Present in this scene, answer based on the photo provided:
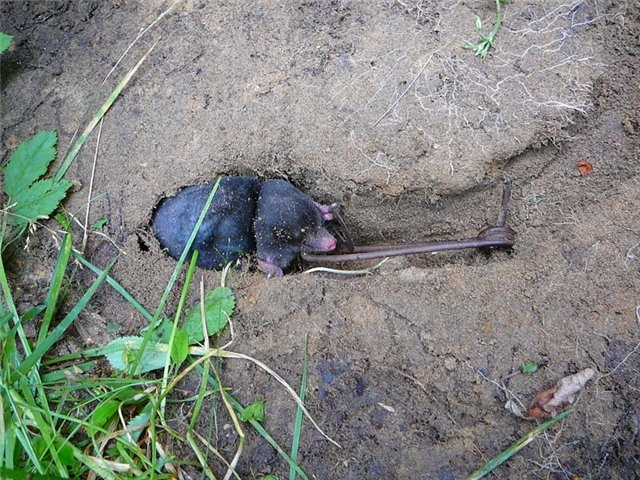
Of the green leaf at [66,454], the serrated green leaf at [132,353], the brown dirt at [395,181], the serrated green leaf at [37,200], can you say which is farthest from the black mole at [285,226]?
the green leaf at [66,454]

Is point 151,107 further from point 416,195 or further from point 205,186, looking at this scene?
point 416,195

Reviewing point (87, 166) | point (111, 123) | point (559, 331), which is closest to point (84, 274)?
point (87, 166)

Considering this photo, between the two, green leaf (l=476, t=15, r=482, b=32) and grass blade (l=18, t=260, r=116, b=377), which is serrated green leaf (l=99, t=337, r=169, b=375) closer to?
grass blade (l=18, t=260, r=116, b=377)

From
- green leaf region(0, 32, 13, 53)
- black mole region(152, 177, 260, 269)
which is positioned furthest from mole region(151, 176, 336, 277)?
green leaf region(0, 32, 13, 53)

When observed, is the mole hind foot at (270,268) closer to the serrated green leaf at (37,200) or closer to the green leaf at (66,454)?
the serrated green leaf at (37,200)

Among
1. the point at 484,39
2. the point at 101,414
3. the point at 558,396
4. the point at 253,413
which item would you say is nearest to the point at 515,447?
the point at 558,396

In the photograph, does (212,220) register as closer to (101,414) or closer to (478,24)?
(101,414)
